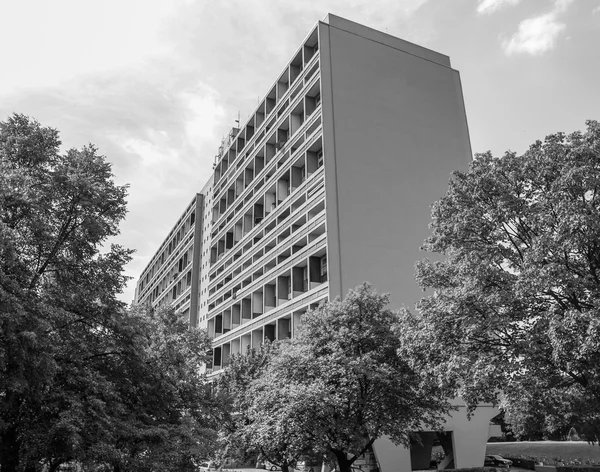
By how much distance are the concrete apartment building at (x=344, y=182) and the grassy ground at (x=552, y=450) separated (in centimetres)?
2636

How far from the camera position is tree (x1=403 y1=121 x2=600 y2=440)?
650 inches

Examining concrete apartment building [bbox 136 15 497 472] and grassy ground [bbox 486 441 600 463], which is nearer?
concrete apartment building [bbox 136 15 497 472]

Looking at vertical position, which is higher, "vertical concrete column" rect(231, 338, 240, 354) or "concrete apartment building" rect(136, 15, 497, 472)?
"concrete apartment building" rect(136, 15, 497, 472)

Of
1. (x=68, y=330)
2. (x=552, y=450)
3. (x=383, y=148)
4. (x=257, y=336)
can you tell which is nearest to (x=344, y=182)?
(x=383, y=148)

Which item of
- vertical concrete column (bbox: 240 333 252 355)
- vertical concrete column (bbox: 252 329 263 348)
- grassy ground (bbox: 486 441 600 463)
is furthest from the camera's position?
grassy ground (bbox: 486 441 600 463)

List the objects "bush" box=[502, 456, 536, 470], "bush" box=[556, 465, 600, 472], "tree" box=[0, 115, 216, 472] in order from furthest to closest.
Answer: "bush" box=[502, 456, 536, 470] < "bush" box=[556, 465, 600, 472] < "tree" box=[0, 115, 216, 472]

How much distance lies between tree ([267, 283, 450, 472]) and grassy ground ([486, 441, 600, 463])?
3806 centimetres

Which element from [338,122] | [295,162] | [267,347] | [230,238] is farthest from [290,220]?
[230,238]

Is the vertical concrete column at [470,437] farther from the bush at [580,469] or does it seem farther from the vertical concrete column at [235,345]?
the vertical concrete column at [235,345]

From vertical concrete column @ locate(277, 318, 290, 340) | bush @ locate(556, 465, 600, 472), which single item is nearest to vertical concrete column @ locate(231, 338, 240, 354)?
vertical concrete column @ locate(277, 318, 290, 340)

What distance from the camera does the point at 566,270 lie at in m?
16.9

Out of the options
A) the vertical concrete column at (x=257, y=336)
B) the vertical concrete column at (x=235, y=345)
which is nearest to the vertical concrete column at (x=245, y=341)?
the vertical concrete column at (x=257, y=336)

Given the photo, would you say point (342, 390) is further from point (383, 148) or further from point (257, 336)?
point (257, 336)

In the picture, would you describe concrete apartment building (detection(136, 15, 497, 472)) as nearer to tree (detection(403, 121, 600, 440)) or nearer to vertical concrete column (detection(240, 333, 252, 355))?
vertical concrete column (detection(240, 333, 252, 355))
